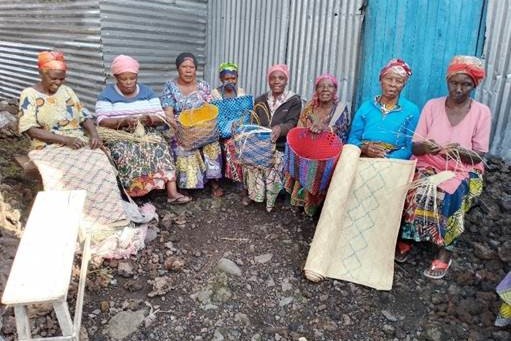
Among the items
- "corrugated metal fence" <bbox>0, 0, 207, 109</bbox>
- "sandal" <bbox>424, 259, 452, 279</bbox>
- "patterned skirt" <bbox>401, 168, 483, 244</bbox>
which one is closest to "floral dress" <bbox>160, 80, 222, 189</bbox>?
"corrugated metal fence" <bbox>0, 0, 207, 109</bbox>

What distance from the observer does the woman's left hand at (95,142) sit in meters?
4.06

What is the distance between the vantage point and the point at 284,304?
3.17 metres

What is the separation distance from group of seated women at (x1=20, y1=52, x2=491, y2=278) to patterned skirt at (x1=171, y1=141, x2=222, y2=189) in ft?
0.03

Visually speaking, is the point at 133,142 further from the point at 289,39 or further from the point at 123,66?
the point at 289,39

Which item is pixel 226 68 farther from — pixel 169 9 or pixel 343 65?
pixel 169 9

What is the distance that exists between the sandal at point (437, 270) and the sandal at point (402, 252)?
0.20 meters

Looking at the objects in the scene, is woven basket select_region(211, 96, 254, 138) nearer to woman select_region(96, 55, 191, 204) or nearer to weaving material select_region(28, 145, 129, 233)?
woman select_region(96, 55, 191, 204)

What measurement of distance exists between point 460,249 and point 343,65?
2.59 metres

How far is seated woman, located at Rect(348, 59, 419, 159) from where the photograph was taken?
3.68m

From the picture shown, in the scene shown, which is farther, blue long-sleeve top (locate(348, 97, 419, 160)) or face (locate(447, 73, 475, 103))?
blue long-sleeve top (locate(348, 97, 419, 160))

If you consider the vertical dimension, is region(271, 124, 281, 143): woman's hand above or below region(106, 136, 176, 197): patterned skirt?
above

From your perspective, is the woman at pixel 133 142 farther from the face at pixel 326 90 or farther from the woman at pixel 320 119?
the face at pixel 326 90

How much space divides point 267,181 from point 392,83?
1.41 metres

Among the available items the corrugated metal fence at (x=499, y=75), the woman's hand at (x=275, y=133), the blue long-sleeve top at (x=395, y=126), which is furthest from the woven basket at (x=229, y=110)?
the corrugated metal fence at (x=499, y=75)
